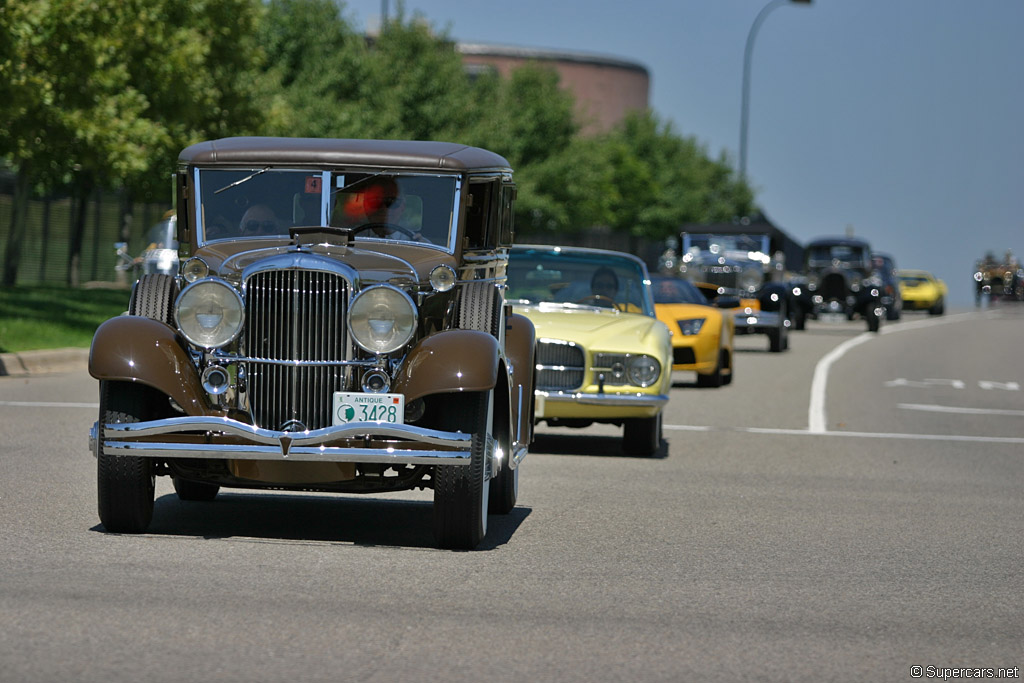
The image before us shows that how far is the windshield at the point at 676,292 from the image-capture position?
68.0 feet

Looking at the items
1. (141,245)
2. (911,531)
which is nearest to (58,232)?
(141,245)

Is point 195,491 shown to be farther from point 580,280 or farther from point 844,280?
point 844,280

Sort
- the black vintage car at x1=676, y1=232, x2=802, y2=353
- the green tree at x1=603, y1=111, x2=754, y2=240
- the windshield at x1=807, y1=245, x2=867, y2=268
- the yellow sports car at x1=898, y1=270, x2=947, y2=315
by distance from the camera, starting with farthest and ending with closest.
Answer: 1. the green tree at x1=603, y1=111, x2=754, y2=240
2. the yellow sports car at x1=898, y1=270, x2=947, y2=315
3. the windshield at x1=807, y1=245, x2=867, y2=268
4. the black vintage car at x1=676, y1=232, x2=802, y2=353

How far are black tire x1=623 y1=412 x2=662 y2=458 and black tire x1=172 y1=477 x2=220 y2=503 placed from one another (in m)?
4.22

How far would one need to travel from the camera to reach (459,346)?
7.54 metres

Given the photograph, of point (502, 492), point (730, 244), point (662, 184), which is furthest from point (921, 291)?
point (502, 492)

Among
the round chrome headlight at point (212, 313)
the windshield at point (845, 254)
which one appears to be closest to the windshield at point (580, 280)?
the round chrome headlight at point (212, 313)

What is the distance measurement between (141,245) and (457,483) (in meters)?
38.1

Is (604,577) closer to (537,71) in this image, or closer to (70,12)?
(70,12)

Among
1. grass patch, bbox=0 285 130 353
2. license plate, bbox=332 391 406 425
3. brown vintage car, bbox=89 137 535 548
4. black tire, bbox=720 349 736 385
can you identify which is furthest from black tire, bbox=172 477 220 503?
black tire, bbox=720 349 736 385

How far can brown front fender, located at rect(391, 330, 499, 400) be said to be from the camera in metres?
7.39

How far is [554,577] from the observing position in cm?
716

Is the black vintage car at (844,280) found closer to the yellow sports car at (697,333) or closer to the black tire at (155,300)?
the yellow sports car at (697,333)

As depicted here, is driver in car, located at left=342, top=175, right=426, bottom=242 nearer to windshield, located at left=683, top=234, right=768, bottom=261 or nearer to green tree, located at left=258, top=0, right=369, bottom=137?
windshield, located at left=683, top=234, right=768, bottom=261
